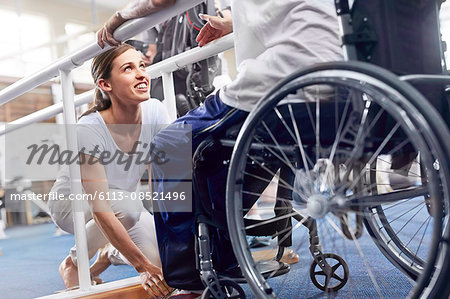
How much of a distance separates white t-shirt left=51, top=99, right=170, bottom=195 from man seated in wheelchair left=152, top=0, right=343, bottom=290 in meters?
0.36

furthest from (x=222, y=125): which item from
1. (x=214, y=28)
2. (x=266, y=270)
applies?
(x=214, y=28)

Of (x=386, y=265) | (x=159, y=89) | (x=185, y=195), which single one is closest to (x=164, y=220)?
(x=185, y=195)

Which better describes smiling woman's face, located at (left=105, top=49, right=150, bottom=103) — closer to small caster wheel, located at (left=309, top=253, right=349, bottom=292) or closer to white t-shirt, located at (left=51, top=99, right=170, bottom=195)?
white t-shirt, located at (left=51, top=99, right=170, bottom=195)

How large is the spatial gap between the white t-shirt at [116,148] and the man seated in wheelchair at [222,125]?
1.18ft

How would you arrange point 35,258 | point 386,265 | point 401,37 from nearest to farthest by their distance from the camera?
point 401,37
point 386,265
point 35,258

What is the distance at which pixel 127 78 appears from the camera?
5.05ft

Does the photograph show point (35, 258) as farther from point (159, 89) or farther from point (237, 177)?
point (237, 177)

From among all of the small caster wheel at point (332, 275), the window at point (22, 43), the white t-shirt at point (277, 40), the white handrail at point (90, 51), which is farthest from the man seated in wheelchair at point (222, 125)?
the window at point (22, 43)

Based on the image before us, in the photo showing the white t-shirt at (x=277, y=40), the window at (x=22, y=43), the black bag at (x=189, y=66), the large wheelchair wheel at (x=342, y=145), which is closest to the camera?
the large wheelchair wheel at (x=342, y=145)

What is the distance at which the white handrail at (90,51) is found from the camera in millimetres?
1074

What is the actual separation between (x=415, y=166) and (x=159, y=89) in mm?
1467

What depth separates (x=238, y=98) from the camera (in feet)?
2.95

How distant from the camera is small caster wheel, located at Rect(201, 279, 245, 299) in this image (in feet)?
3.30

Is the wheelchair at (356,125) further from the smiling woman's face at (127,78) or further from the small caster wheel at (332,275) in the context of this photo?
the smiling woman's face at (127,78)
